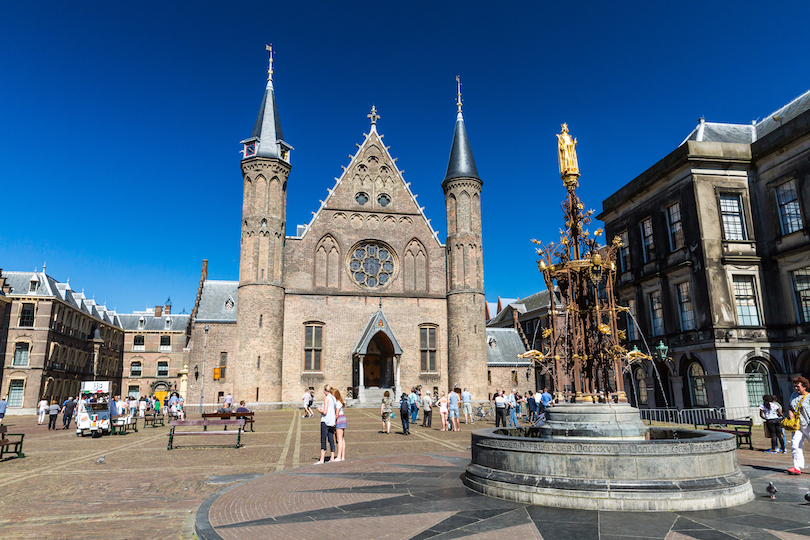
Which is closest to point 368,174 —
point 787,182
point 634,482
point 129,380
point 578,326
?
point 787,182

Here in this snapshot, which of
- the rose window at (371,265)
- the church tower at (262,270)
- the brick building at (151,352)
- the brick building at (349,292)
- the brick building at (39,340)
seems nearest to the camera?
the church tower at (262,270)

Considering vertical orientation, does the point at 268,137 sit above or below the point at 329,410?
above

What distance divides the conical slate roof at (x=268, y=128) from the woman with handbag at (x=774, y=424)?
3086 cm

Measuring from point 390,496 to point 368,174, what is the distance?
3296 centimetres

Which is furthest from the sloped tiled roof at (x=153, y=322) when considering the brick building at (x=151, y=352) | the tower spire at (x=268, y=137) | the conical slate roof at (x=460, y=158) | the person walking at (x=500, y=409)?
the person walking at (x=500, y=409)

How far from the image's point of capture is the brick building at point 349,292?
34.1 metres

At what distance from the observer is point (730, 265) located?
2109 cm

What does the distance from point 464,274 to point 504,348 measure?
28.4ft

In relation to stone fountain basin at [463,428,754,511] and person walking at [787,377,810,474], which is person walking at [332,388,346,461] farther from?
person walking at [787,377,810,474]

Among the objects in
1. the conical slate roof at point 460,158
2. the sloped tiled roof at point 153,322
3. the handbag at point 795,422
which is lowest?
the handbag at point 795,422

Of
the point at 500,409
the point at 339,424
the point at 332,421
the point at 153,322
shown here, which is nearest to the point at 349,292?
the point at 500,409

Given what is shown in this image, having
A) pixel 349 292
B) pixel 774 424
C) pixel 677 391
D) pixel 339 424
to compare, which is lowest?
pixel 774 424

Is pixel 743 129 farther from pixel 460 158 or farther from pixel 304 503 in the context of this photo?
pixel 304 503

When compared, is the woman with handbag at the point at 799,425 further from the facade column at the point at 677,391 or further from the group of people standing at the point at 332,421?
the facade column at the point at 677,391
